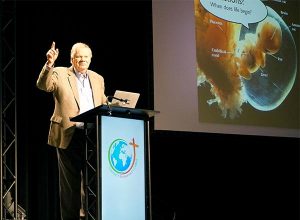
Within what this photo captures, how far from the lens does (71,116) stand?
13.3 ft

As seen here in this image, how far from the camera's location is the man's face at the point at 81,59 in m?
4.09

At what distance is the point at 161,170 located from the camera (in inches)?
Result: 221

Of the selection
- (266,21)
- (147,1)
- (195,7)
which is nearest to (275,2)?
(266,21)

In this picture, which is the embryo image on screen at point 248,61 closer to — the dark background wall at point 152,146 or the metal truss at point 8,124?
the dark background wall at point 152,146

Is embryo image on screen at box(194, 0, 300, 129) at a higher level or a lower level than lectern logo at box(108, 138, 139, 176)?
higher

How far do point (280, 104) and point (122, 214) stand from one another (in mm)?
2782

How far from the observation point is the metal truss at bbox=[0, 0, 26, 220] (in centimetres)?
434

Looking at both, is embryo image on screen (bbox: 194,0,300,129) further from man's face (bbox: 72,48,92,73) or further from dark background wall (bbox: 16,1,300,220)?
man's face (bbox: 72,48,92,73)

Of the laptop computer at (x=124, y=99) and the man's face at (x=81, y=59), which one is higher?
the man's face at (x=81, y=59)

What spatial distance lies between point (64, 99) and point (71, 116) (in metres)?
0.13

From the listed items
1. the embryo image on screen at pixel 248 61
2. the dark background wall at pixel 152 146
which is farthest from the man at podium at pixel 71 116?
the embryo image on screen at pixel 248 61

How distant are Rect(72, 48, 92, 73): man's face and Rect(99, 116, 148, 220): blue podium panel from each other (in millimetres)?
618

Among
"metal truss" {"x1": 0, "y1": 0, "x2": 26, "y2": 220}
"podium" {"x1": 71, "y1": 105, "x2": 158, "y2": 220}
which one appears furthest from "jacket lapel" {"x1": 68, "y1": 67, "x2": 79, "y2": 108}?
"metal truss" {"x1": 0, "y1": 0, "x2": 26, "y2": 220}

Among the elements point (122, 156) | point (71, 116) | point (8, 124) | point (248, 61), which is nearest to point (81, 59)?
point (71, 116)
